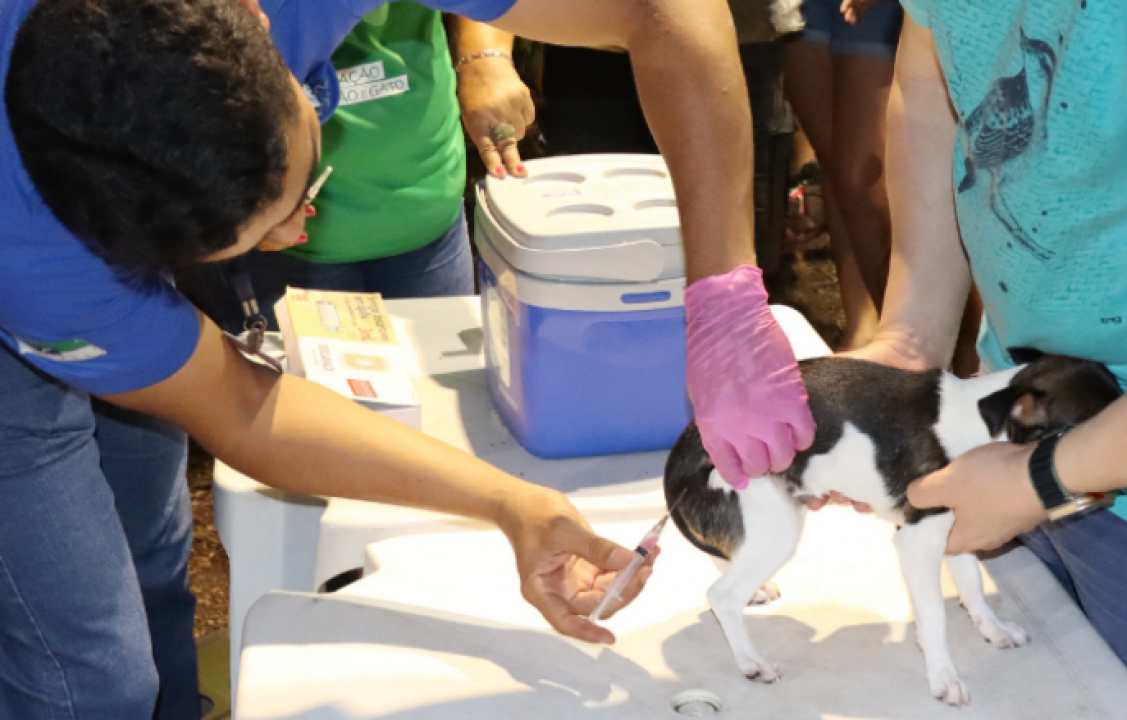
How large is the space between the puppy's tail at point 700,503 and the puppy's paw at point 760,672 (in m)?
0.11

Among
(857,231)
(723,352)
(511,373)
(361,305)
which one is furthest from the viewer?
(857,231)

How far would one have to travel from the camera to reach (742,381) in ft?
3.78

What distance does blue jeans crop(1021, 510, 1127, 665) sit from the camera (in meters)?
1.06

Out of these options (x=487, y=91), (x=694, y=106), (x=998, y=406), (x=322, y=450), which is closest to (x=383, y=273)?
(x=487, y=91)

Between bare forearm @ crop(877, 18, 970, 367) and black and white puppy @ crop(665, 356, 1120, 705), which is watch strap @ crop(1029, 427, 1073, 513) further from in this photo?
bare forearm @ crop(877, 18, 970, 367)

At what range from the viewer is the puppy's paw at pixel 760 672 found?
111cm

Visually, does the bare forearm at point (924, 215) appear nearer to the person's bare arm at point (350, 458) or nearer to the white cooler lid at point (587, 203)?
the white cooler lid at point (587, 203)

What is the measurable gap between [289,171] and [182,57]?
0.14 m

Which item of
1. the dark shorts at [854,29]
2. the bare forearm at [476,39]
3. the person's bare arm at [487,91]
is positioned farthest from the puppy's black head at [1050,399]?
the dark shorts at [854,29]

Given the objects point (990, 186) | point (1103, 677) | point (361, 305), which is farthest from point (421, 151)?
point (1103, 677)

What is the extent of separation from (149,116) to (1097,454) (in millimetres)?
833

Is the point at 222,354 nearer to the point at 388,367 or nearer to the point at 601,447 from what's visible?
the point at 388,367

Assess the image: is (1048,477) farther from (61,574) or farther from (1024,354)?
(61,574)

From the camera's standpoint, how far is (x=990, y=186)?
1076mm
